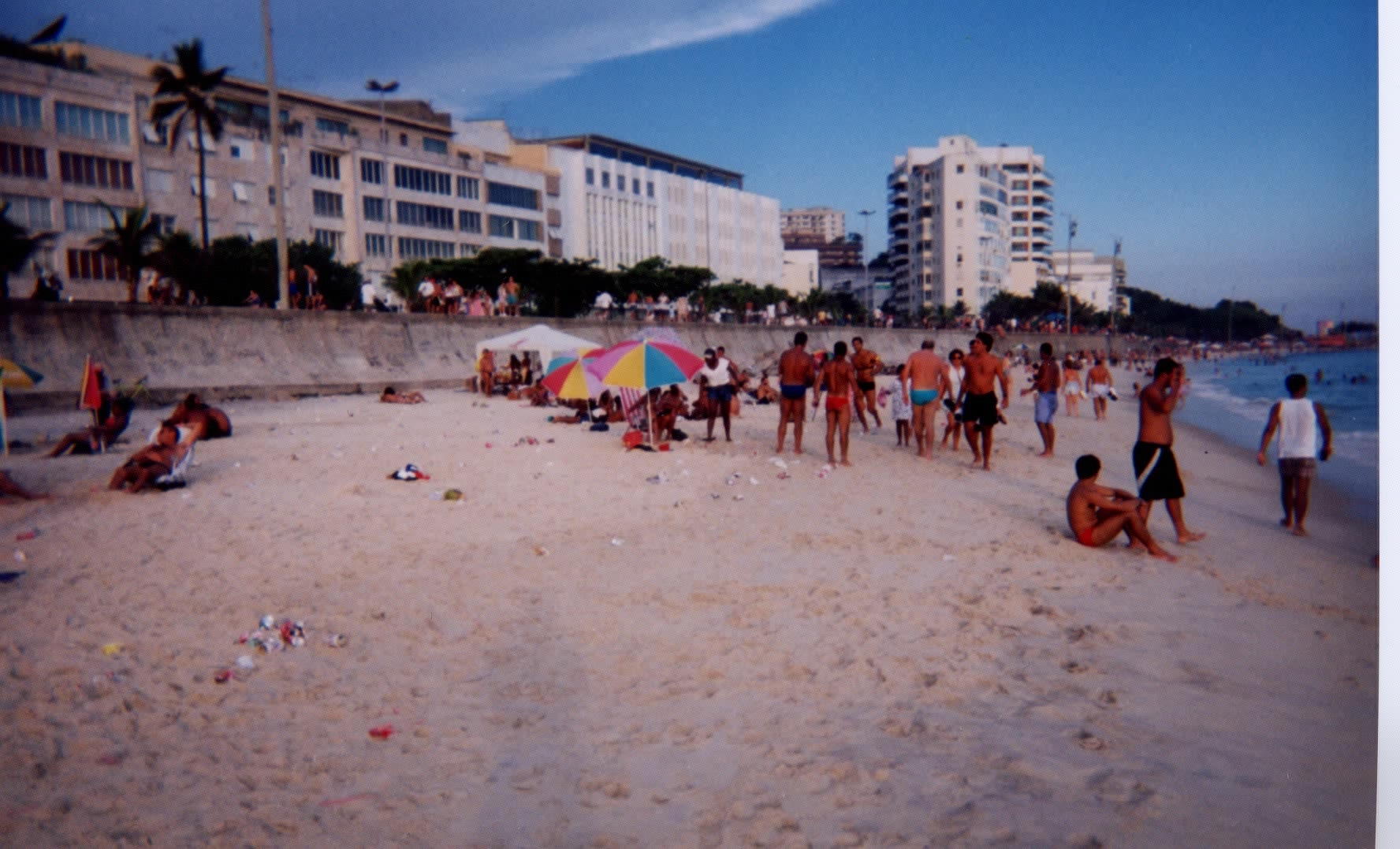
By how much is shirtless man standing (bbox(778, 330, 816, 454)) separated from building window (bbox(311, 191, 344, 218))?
46.1m

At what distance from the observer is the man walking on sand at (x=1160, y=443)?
24.9 feet

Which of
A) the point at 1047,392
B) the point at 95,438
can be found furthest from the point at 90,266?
the point at 1047,392

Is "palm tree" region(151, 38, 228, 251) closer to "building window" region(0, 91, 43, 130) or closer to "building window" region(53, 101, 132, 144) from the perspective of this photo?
"building window" region(53, 101, 132, 144)

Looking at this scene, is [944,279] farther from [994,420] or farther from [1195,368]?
[994,420]

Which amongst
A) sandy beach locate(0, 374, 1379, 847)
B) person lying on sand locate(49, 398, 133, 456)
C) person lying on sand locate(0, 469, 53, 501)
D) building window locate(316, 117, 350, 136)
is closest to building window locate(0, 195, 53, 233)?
building window locate(316, 117, 350, 136)

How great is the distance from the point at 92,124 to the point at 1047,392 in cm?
4299

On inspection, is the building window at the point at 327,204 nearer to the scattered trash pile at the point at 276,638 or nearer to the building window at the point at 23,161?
the building window at the point at 23,161

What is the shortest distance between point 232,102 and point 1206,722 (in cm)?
5370

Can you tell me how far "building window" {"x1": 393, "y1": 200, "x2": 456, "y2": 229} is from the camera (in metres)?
55.1

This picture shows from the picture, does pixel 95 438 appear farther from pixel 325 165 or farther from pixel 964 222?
pixel 964 222

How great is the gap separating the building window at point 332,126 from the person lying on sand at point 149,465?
49.8 m

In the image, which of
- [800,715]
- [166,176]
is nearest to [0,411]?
[800,715]

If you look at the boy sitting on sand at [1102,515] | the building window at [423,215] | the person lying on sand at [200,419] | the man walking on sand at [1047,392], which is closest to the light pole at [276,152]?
the person lying on sand at [200,419]

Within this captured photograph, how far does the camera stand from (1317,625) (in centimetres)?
555
